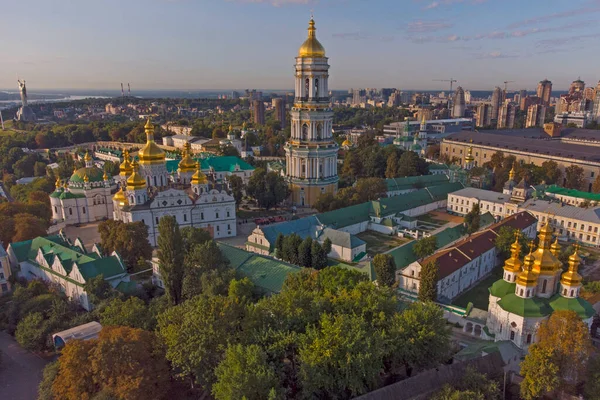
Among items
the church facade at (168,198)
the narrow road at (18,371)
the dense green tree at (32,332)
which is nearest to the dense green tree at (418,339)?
the narrow road at (18,371)

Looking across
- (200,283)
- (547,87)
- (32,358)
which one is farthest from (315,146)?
(547,87)

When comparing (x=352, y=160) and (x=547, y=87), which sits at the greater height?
(x=547, y=87)

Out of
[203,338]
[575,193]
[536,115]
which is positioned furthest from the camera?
[536,115]

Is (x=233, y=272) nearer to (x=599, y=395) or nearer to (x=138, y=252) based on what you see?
(x=138, y=252)

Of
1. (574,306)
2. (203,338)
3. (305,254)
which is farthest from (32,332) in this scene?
(574,306)

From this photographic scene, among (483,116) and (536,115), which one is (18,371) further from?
(483,116)

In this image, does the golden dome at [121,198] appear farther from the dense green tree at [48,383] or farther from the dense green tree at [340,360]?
the dense green tree at [340,360]

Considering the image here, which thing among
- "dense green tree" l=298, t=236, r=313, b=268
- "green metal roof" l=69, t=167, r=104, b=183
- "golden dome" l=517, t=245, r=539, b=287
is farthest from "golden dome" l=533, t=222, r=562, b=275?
"green metal roof" l=69, t=167, r=104, b=183
